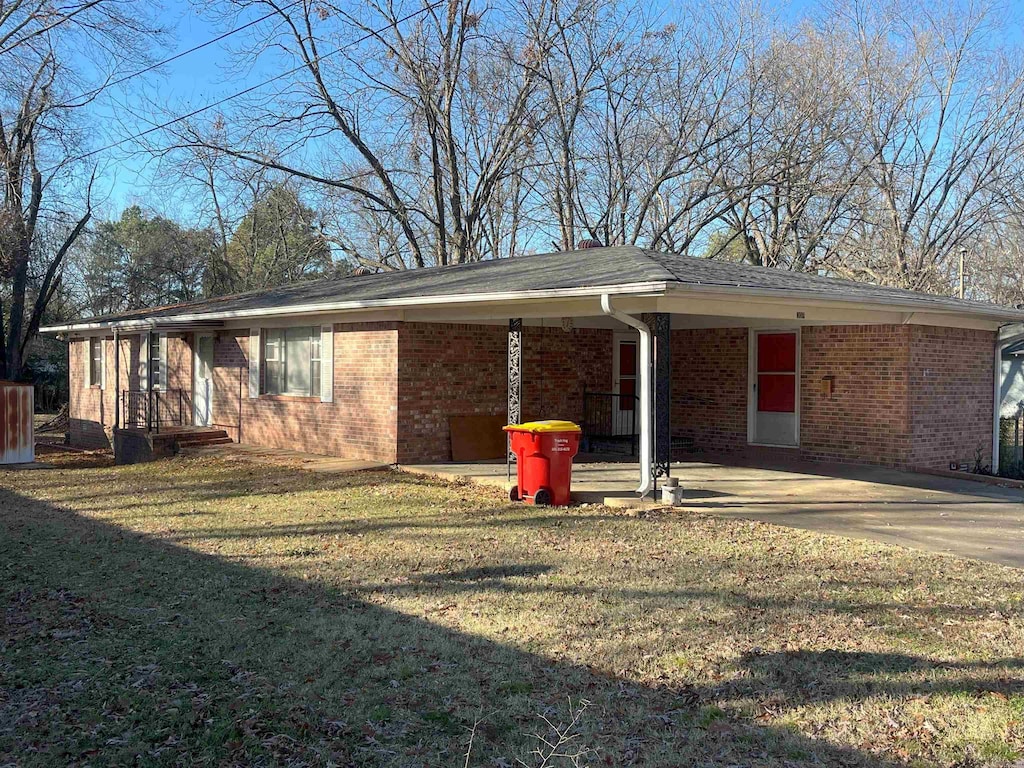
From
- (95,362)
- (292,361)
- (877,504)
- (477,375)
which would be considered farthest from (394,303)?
(95,362)

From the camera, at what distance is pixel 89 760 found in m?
4.09

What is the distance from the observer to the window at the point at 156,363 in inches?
794

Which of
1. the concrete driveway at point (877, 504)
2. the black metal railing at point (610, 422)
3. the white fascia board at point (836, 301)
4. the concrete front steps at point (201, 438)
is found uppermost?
the white fascia board at point (836, 301)

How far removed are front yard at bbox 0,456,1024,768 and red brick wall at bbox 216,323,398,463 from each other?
471 centimetres

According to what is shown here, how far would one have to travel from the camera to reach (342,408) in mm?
14984

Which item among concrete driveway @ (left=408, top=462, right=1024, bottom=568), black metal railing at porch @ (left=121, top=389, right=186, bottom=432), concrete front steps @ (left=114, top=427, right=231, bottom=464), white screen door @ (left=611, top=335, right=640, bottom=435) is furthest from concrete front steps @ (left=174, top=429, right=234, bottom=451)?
white screen door @ (left=611, top=335, right=640, bottom=435)

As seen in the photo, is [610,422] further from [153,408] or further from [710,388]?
[153,408]

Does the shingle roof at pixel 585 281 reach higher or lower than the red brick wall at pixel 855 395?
higher

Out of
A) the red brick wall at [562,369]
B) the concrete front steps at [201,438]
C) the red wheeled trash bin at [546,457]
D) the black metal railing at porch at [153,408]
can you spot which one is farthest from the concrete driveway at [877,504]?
the black metal railing at porch at [153,408]

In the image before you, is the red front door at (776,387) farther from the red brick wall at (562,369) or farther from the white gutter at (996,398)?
the white gutter at (996,398)

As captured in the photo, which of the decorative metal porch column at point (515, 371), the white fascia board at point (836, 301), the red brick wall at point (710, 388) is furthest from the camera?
the red brick wall at point (710, 388)

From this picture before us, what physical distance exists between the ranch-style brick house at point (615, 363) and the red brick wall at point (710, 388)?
0.03m

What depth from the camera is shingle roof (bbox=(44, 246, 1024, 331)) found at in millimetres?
10336

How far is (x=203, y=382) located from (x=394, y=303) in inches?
304
